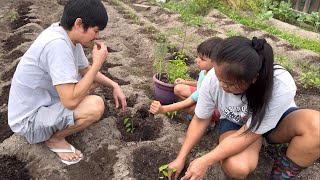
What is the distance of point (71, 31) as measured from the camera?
2363 mm

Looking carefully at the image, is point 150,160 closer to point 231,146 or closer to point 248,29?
point 231,146

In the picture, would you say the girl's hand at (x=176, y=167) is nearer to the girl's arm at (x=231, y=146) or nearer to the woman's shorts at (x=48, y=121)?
the girl's arm at (x=231, y=146)

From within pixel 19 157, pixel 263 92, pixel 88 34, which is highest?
pixel 88 34

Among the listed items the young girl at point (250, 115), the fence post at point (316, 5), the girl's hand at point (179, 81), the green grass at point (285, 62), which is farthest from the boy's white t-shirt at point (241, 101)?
the fence post at point (316, 5)

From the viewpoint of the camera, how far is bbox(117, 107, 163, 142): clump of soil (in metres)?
2.92

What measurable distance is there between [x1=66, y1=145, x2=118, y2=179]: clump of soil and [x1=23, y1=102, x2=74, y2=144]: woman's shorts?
1.08 feet

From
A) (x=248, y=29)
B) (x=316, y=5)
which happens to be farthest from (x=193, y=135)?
(x=316, y=5)

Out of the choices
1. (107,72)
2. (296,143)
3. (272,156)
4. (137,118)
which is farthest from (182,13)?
(296,143)

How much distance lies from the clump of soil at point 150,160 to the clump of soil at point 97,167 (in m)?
0.18

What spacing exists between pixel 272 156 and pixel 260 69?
114cm

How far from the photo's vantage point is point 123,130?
2988 millimetres

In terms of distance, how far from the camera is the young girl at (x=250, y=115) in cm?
183

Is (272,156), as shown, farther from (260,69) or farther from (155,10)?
(155,10)

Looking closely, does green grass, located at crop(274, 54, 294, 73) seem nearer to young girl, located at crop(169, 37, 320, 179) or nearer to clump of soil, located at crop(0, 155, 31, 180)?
young girl, located at crop(169, 37, 320, 179)
